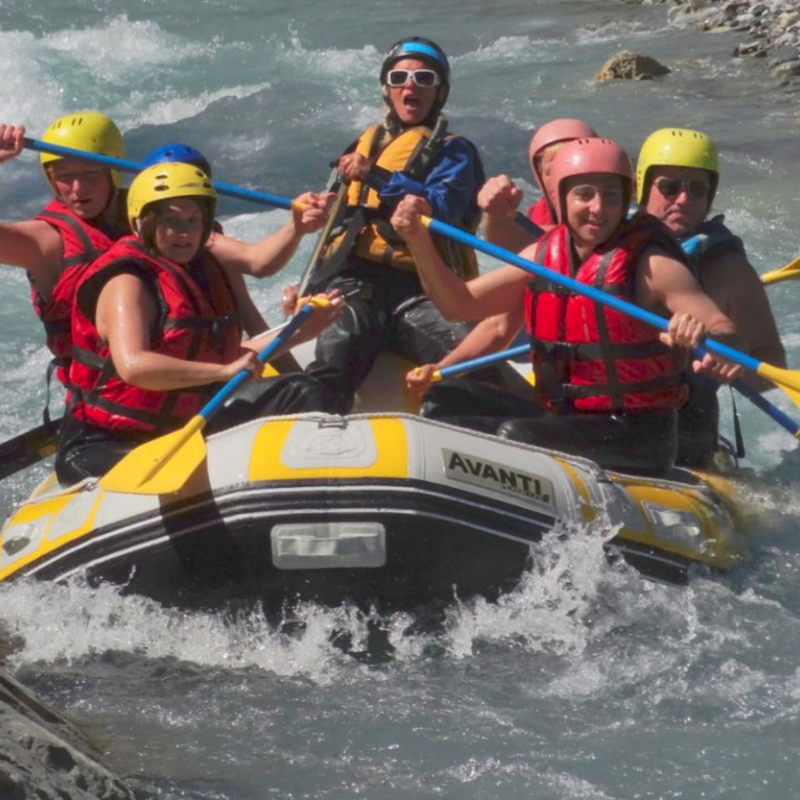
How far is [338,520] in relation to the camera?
4547 mm

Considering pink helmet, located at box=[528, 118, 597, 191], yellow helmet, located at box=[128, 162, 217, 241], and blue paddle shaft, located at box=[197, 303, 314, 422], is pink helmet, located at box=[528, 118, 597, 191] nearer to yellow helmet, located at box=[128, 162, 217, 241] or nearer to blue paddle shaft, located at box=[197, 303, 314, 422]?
blue paddle shaft, located at box=[197, 303, 314, 422]

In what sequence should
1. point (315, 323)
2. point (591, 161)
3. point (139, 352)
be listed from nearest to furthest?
1. point (139, 352)
2. point (591, 161)
3. point (315, 323)

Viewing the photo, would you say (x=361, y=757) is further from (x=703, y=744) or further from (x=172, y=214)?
(x=172, y=214)

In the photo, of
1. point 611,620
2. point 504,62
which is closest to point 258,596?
point 611,620

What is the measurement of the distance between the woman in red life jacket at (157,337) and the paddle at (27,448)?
0.61 m

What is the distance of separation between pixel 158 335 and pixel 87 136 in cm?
110

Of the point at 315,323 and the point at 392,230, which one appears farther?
the point at 392,230

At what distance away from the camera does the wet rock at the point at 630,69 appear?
14.5 meters

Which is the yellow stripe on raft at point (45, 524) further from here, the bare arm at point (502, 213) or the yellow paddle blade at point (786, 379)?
the yellow paddle blade at point (786, 379)

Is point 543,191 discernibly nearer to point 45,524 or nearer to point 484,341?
point 484,341

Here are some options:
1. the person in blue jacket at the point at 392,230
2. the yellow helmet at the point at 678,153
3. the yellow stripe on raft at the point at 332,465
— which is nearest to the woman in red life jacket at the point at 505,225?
the person in blue jacket at the point at 392,230

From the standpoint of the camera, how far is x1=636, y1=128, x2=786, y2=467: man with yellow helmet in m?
5.52

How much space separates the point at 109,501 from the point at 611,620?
57.4 inches

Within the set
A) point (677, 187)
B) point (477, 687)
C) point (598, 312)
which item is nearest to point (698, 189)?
point (677, 187)
